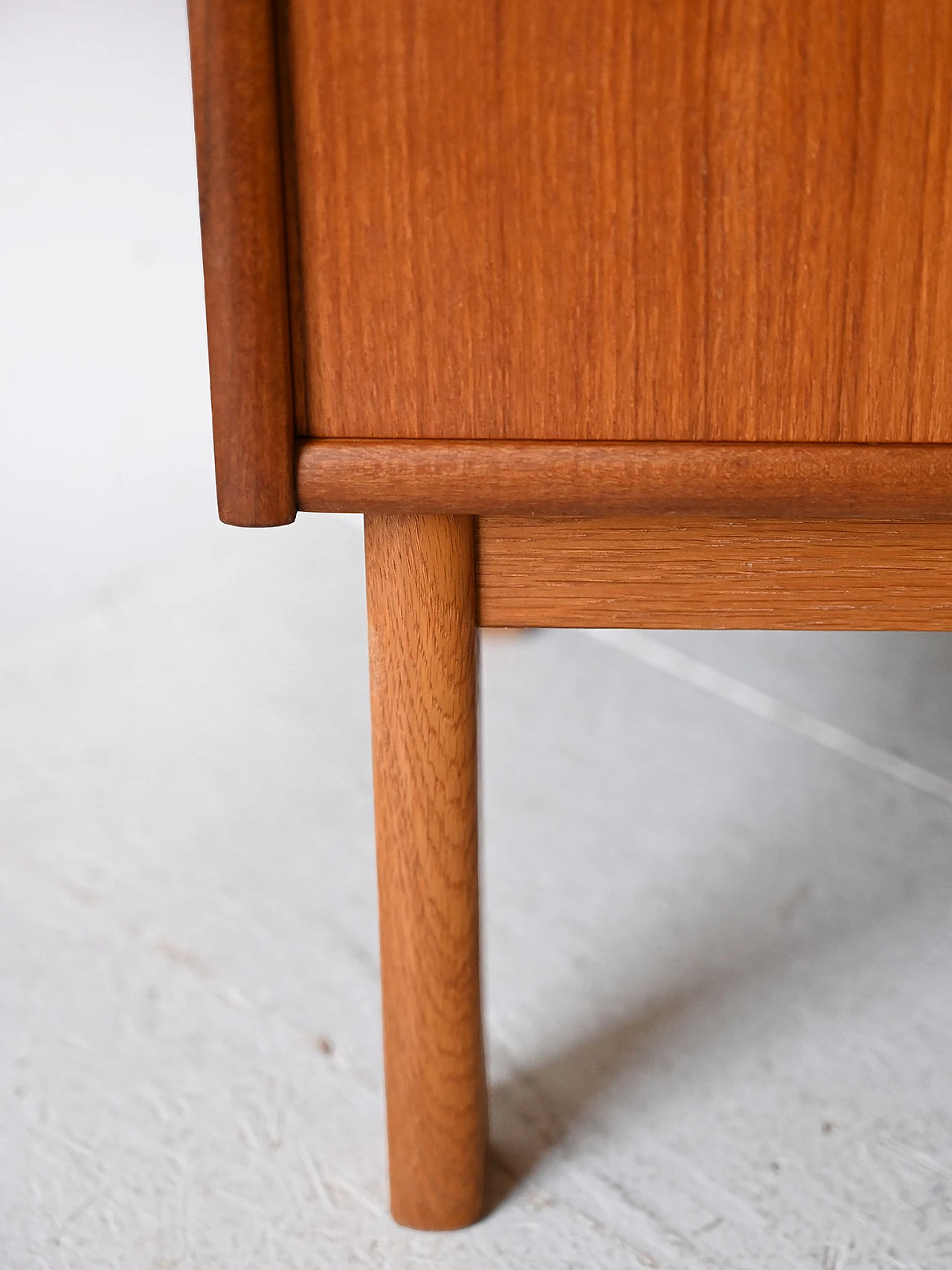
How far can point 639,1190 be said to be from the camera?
2.13ft

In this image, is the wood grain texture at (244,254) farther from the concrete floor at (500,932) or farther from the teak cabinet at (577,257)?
the concrete floor at (500,932)

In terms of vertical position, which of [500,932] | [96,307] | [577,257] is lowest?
[500,932]

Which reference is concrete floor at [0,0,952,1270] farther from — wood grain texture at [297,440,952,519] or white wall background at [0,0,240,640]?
wood grain texture at [297,440,952,519]

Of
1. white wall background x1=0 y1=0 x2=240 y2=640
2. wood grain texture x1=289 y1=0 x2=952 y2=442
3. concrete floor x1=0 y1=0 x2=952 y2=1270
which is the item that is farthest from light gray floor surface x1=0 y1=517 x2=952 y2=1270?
wood grain texture x1=289 y1=0 x2=952 y2=442

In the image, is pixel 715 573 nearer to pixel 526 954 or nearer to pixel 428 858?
pixel 428 858

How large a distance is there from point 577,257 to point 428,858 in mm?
249

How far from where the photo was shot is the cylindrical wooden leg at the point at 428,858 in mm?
542

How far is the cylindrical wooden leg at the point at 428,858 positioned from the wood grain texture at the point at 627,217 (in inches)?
2.8

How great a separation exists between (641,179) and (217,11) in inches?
5.6

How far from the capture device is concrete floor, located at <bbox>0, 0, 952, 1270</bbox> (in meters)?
0.65

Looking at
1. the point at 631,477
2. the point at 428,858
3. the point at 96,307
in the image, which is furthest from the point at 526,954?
the point at 96,307

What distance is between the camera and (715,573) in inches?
21.6

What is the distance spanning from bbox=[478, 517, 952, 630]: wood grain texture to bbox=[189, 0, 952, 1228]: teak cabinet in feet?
0.09

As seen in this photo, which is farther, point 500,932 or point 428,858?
point 500,932
